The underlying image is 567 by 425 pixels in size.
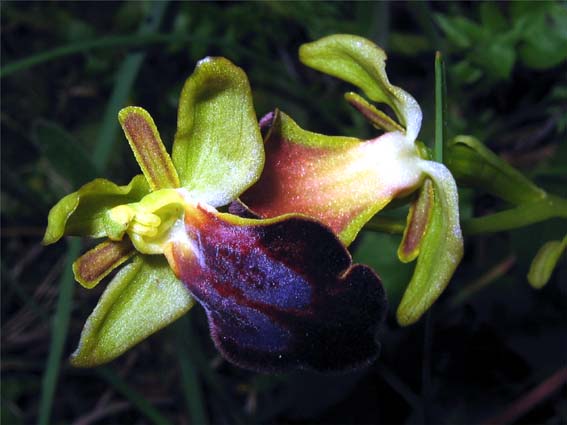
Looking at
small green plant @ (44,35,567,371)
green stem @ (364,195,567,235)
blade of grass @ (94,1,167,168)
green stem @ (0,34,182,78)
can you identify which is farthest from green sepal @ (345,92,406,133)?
blade of grass @ (94,1,167,168)

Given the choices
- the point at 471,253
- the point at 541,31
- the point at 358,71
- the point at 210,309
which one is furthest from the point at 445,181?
the point at 471,253

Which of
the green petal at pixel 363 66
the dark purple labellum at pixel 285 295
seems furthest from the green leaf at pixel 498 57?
the dark purple labellum at pixel 285 295

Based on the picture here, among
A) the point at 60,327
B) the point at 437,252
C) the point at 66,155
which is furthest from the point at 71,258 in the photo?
the point at 437,252

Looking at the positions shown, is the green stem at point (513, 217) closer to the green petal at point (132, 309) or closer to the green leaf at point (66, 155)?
the green petal at point (132, 309)

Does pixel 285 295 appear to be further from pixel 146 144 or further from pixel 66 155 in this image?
pixel 66 155

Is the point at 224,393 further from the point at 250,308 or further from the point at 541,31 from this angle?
the point at 541,31
